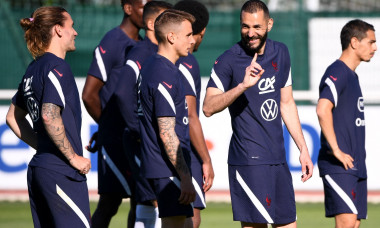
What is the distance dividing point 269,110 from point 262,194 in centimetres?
66

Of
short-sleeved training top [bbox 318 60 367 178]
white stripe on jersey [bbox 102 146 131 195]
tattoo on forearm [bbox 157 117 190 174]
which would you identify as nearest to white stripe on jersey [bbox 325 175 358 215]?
short-sleeved training top [bbox 318 60 367 178]

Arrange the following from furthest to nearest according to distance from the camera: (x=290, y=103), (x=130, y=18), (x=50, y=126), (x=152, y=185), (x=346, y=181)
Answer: (x=130, y=18) < (x=346, y=181) < (x=290, y=103) < (x=152, y=185) < (x=50, y=126)

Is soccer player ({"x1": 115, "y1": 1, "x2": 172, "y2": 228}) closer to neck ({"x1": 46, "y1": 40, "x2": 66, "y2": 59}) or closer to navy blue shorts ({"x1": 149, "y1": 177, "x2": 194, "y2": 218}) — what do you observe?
navy blue shorts ({"x1": 149, "y1": 177, "x2": 194, "y2": 218})

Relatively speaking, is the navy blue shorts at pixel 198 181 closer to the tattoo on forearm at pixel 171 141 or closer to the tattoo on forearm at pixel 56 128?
the tattoo on forearm at pixel 171 141

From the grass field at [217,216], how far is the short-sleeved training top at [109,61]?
8.27 feet

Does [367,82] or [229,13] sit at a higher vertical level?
[229,13]

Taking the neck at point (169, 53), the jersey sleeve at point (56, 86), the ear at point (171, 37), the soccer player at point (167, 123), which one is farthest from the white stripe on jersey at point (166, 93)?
the jersey sleeve at point (56, 86)

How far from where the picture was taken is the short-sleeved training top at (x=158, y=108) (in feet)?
18.3

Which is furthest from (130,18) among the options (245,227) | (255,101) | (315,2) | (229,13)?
(315,2)

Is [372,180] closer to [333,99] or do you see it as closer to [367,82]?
[367,82]

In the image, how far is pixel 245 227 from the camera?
626 cm

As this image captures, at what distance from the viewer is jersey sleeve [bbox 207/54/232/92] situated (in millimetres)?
6234

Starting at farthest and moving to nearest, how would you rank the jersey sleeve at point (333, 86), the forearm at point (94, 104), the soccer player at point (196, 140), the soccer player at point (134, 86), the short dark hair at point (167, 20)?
the forearm at point (94, 104) < the jersey sleeve at point (333, 86) < the soccer player at point (134, 86) < the soccer player at point (196, 140) < the short dark hair at point (167, 20)

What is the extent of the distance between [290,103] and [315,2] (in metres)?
6.86
